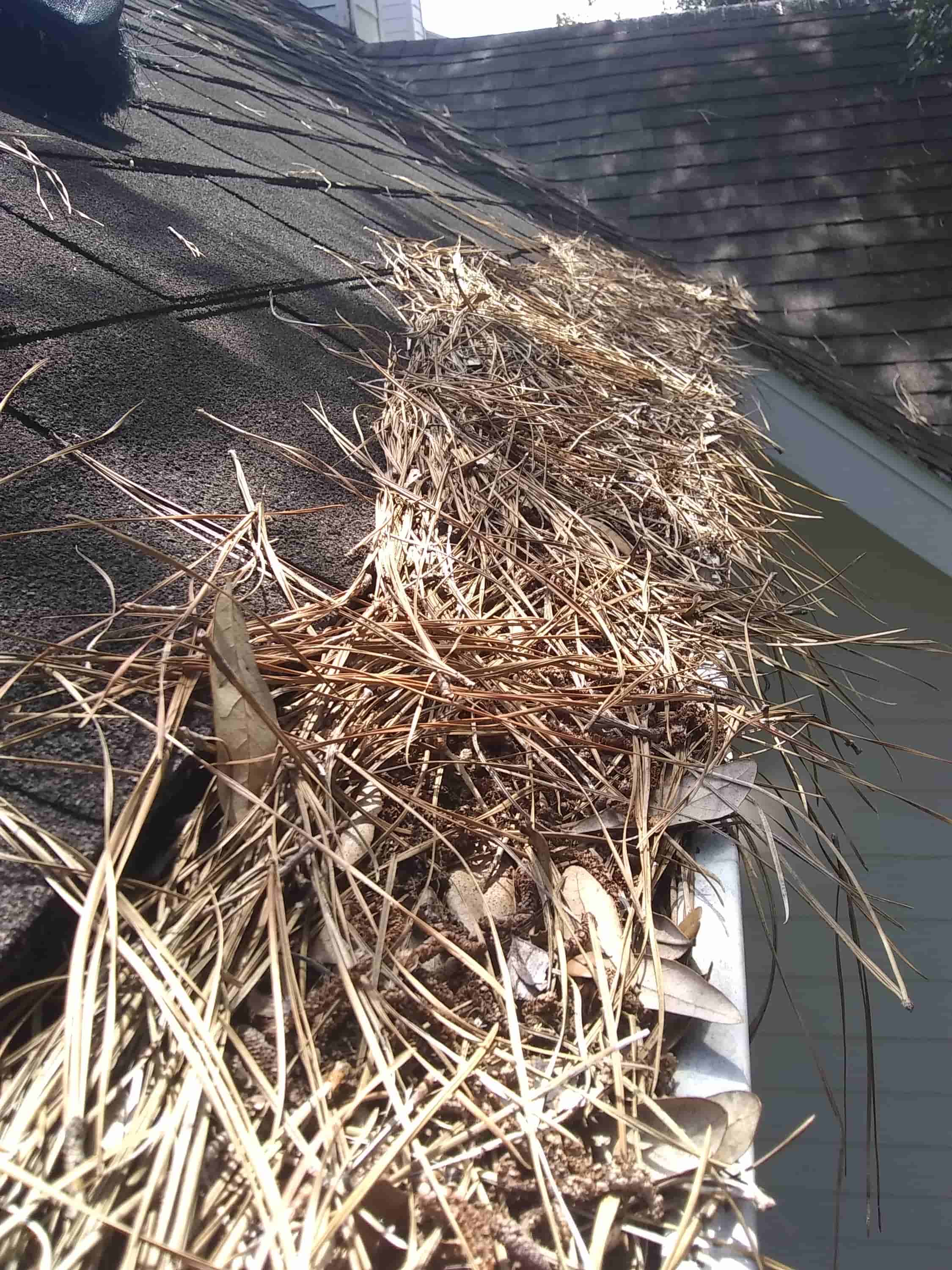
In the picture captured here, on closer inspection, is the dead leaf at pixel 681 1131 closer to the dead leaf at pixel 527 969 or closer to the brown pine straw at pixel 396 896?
the brown pine straw at pixel 396 896

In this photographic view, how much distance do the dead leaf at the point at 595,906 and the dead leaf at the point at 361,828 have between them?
0.17m

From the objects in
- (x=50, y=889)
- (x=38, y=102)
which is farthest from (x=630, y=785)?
(x=38, y=102)

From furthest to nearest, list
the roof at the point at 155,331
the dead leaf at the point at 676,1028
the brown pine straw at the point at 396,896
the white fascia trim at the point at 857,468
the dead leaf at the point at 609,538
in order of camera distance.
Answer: the white fascia trim at the point at 857,468 < the dead leaf at the point at 609,538 < the roof at the point at 155,331 < the dead leaf at the point at 676,1028 < the brown pine straw at the point at 396,896

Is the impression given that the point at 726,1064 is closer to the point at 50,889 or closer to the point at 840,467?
the point at 50,889

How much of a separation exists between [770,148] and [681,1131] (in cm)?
546

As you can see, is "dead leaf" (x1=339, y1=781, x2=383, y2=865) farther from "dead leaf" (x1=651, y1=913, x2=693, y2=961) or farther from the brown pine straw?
"dead leaf" (x1=651, y1=913, x2=693, y2=961)

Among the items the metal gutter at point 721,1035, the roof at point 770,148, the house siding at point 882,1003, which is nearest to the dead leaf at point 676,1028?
the metal gutter at point 721,1035

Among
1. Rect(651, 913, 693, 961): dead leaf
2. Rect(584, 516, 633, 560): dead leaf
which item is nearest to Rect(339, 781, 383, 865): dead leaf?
Rect(651, 913, 693, 961): dead leaf

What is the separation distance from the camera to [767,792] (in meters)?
0.87

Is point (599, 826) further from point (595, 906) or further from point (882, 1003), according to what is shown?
point (882, 1003)

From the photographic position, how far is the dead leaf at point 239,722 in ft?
2.40

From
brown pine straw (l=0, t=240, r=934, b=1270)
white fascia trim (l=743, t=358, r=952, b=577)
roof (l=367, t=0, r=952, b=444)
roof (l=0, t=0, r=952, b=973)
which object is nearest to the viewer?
brown pine straw (l=0, t=240, r=934, b=1270)

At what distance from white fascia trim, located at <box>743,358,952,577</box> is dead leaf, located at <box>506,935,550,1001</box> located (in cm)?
245

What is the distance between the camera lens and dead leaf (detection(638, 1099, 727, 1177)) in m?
0.55
